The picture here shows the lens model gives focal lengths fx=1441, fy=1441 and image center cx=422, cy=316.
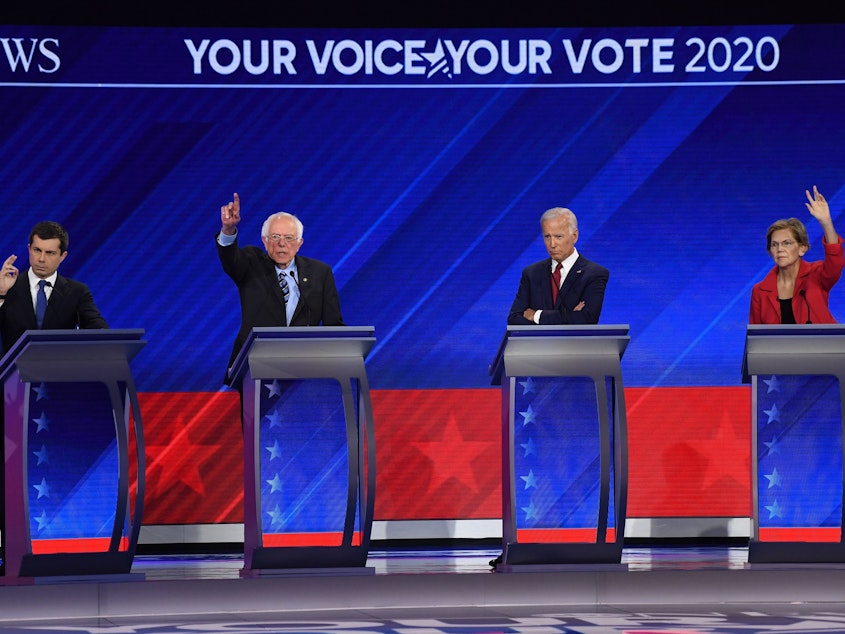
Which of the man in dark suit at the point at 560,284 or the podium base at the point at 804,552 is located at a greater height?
the man in dark suit at the point at 560,284

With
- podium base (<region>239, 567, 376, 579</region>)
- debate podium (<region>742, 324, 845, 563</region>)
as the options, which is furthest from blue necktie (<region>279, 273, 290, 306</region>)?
debate podium (<region>742, 324, 845, 563</region>)

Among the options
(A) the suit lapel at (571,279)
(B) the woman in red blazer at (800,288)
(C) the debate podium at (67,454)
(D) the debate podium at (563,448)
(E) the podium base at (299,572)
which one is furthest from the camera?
(B) the woman in red blazer at (800,288)

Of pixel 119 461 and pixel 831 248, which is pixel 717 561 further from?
pixel 119 461

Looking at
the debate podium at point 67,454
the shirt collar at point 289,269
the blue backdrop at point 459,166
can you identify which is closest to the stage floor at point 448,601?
the debate podium at point 67,454

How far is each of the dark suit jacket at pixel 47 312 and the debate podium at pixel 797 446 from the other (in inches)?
97.8

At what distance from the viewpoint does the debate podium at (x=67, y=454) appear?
195 inches

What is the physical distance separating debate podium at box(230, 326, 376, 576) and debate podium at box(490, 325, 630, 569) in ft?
1.77

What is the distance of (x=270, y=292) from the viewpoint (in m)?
5.73

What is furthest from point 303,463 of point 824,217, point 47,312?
point 824,217

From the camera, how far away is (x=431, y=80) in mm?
7195

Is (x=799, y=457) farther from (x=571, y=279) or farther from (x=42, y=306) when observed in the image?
(x=42, y=306)

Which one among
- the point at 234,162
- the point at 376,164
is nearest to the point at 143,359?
the point at 234,162

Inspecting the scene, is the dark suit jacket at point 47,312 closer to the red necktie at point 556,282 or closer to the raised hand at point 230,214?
the raised hand at point 230,214

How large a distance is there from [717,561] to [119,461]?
97.4 inches
